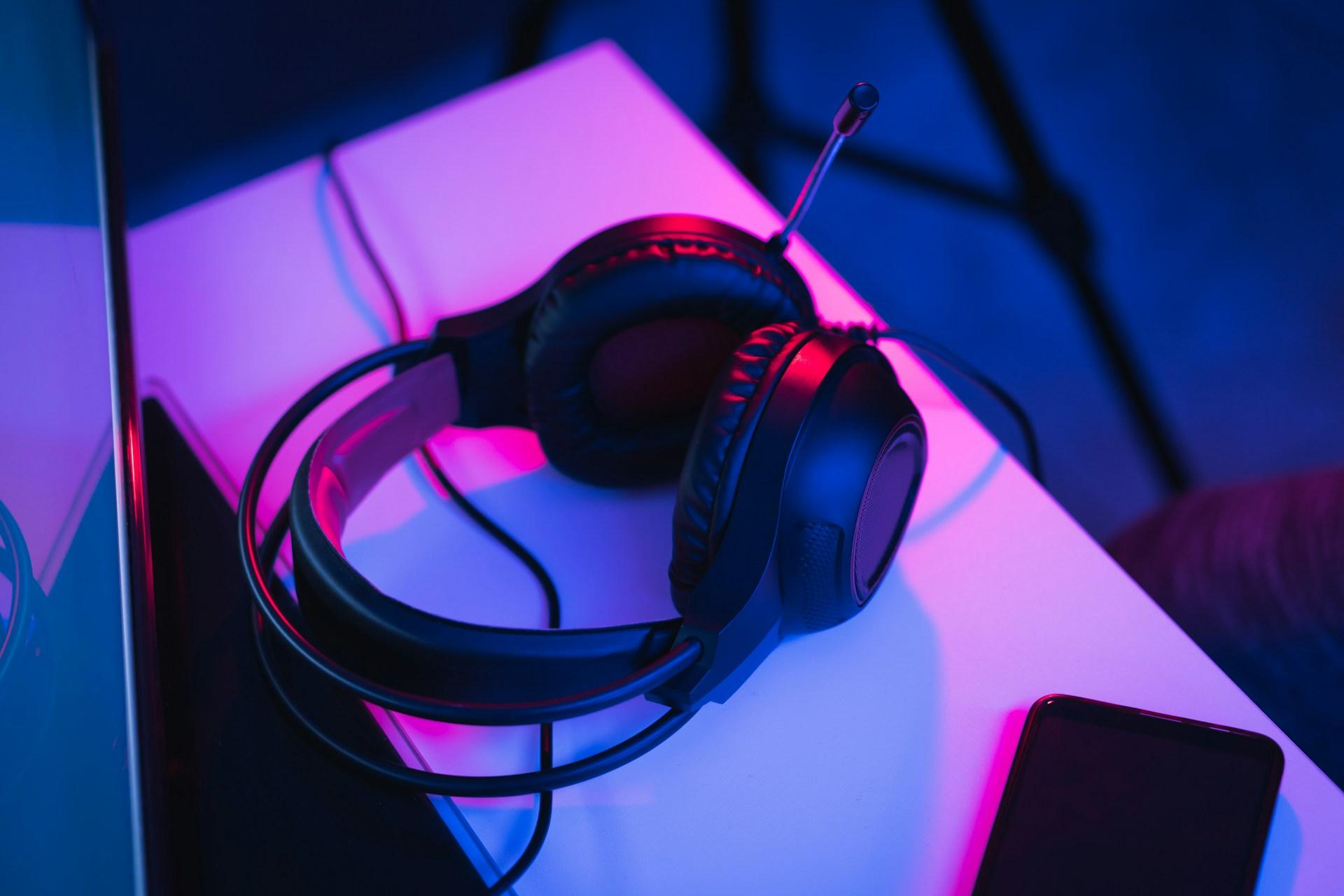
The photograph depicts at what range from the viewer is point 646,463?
666mm

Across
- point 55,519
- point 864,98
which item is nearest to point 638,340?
point 864,98

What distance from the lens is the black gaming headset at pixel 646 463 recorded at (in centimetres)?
→ 50

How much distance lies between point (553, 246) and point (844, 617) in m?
0.40

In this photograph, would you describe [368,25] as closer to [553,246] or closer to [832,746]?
[553,246]

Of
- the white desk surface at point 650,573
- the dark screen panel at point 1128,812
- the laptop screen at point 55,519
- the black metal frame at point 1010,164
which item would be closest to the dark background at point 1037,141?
the black metal frame at point 1010,164

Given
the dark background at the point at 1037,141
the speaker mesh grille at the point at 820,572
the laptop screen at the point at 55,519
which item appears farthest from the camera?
the dark background at the point at 1037,141

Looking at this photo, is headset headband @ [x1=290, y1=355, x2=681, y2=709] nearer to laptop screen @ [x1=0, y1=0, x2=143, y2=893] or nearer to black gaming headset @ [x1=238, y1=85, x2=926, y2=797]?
black gaming headset @ [x1=238, y1=85, x2=926, y2=797]

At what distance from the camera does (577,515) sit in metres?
0.69

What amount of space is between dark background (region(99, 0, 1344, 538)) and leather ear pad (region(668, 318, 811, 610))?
88cm

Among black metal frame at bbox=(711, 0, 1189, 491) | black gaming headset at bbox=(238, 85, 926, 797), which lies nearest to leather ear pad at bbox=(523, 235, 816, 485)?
black gaming headset at bbox=(238, 85, 926, 797)

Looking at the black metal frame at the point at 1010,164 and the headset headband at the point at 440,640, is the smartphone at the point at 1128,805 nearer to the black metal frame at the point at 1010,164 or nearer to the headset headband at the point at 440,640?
the headset headband at the point at 440,640

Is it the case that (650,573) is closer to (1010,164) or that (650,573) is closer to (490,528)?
(490,528)

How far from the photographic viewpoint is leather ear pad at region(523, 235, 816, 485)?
0.59 m

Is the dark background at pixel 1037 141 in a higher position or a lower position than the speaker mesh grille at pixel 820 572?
higher
